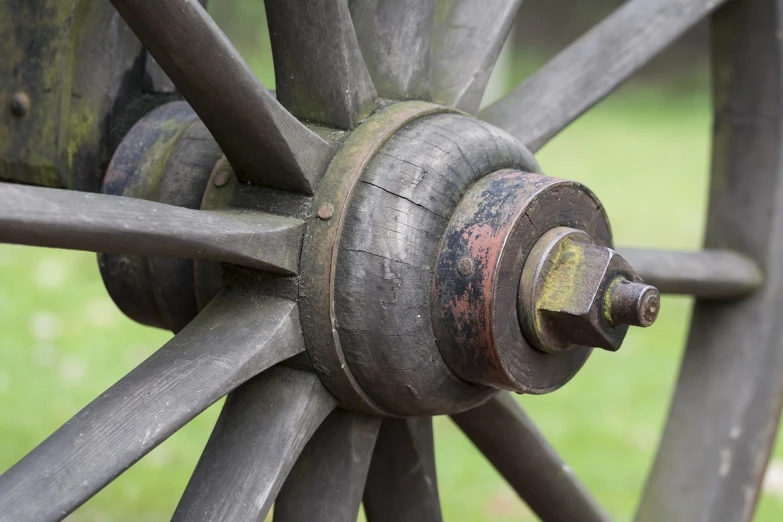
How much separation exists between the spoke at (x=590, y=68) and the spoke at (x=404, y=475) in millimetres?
304

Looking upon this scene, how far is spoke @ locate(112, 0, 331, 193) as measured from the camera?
27.8 inches

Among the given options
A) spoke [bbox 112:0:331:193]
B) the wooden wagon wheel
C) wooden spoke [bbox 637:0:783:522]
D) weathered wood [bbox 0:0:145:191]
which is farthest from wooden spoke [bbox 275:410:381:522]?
wooden spoke [bbox 637:0:783:522]

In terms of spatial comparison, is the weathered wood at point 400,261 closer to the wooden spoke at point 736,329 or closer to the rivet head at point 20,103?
the rivet head at point 20,103

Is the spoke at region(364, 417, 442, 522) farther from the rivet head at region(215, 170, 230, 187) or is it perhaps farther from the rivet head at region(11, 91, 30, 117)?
the rivet head at region(11, 91, 30, 117)

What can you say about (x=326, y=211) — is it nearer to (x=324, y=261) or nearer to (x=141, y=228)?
(x=324, y=261)

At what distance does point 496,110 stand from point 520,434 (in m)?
0.33

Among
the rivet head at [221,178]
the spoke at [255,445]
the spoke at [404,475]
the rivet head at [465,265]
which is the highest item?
the rivet head at [465,265]

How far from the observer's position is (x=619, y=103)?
595 cm

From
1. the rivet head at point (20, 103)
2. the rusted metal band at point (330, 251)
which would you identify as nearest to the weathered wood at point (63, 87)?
the rivet head at point (20, 103)

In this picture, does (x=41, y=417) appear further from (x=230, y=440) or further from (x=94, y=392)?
(x=230, y=440)

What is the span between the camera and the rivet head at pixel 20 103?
94cm

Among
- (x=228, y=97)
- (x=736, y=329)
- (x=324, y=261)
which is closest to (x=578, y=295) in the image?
(x=324, y=261)

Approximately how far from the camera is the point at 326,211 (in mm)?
796

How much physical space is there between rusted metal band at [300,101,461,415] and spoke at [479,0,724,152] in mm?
284
